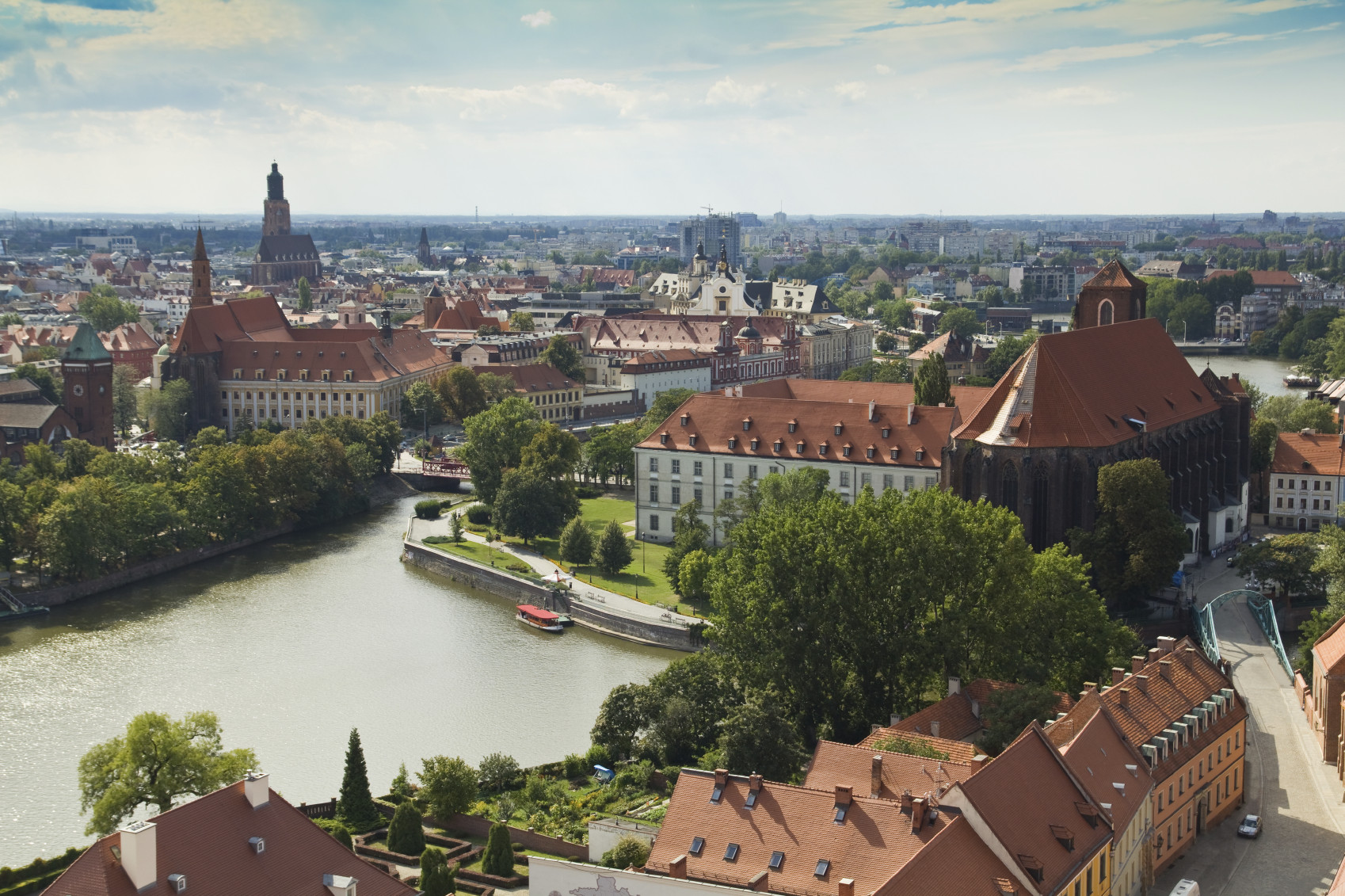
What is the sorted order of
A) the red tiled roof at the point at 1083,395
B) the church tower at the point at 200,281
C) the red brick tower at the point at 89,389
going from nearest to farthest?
1. the red tiled roof at the point at 1083,395
2. the red brick tower at the point at 89,389
3. the church tower at the point at 200,281

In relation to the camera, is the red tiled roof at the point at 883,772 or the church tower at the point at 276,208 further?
the church tower at the point at 276,208

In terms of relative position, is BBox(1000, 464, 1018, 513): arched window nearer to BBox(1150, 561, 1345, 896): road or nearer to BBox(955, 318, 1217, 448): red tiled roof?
BBox(955, 318, 1217, 448): red tiled roof

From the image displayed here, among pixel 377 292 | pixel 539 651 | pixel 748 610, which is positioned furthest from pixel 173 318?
pixel 748 610

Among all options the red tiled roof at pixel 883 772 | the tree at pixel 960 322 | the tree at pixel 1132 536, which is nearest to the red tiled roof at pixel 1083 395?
the tree at pixel 1132 536

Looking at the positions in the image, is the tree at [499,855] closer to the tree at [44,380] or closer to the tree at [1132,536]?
the tree at [1132,536]

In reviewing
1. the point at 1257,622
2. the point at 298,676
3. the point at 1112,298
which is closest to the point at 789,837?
the point at 298,676
